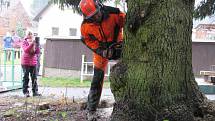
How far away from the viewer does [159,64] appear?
462cm

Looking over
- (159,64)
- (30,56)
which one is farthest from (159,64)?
(30,56)

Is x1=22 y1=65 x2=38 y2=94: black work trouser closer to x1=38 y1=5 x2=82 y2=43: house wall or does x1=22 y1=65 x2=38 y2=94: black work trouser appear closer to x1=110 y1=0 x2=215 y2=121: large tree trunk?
x1=110 y1=0 x2=215 y2=121: large tree trunk

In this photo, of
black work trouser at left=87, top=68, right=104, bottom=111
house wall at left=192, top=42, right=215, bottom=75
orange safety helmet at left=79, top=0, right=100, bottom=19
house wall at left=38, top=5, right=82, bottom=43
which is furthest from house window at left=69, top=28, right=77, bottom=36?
orange safety helmet at left=79, top=0, right=100, bottom=19

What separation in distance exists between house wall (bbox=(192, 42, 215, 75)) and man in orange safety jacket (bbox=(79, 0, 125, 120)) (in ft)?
55.4

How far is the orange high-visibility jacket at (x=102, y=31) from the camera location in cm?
570

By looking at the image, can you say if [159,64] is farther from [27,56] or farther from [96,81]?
[27,56]

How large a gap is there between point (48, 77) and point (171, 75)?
1759cm

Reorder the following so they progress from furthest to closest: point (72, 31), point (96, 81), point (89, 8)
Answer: point (72, 31), point (96, 81), point (89, 8)

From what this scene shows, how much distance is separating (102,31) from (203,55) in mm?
17367

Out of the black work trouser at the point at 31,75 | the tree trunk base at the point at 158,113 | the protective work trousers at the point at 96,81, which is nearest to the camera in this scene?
the tree trunk base at the point at 158,113

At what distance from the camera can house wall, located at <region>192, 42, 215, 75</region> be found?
2231 cm

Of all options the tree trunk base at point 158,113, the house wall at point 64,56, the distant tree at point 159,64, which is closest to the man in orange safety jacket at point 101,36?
the distant tree at point 159,64

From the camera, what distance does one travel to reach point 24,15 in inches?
2537

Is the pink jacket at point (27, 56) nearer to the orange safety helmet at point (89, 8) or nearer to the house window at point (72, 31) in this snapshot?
the orange safety helmet at point (89, 8)
